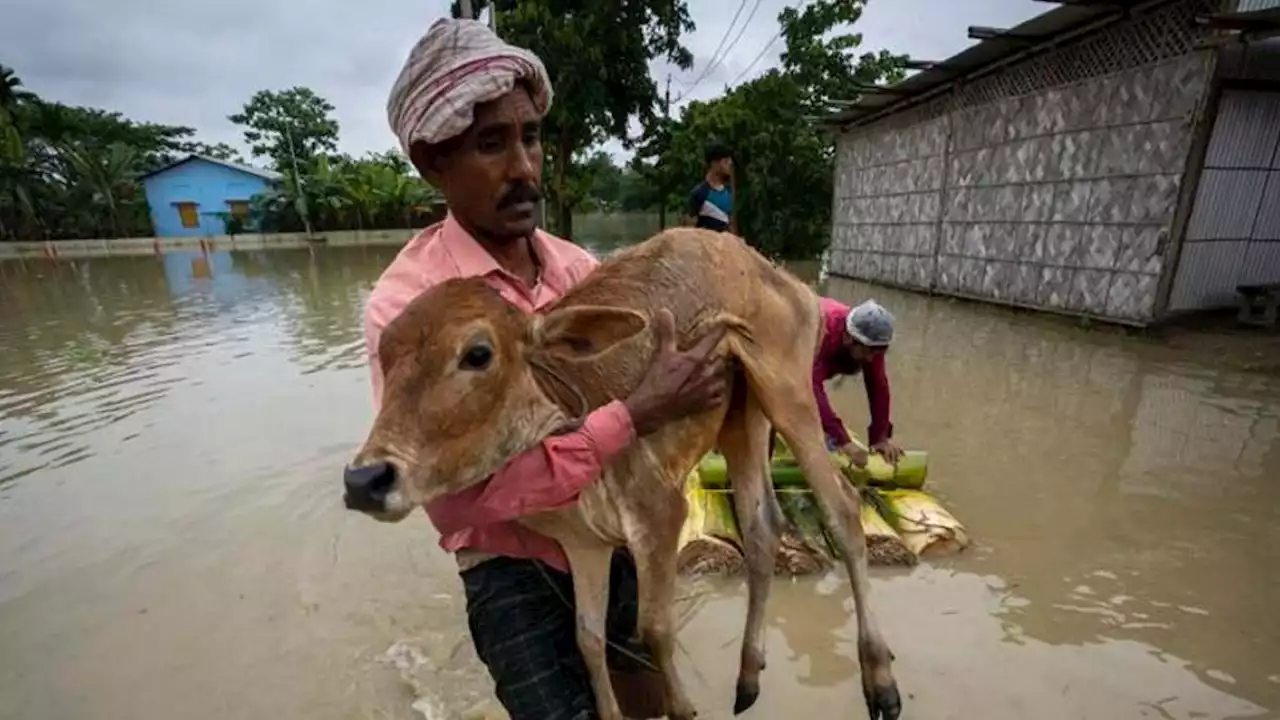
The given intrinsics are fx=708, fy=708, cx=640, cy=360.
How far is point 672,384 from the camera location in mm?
2031

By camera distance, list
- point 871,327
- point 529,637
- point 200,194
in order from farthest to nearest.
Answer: point 200,194 → point 871,327 → point 529,637

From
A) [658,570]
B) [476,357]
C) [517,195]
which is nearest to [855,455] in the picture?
[658,570]

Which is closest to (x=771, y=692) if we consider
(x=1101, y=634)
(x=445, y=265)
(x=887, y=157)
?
(x=1101, y=634)

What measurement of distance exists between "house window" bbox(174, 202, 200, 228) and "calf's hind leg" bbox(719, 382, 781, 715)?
53.4 m

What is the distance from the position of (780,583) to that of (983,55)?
475 inches

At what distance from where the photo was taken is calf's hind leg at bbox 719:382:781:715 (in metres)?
2.86

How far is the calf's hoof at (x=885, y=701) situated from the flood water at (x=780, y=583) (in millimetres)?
1059

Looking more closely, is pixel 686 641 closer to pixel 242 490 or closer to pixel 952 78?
pixel 242 490

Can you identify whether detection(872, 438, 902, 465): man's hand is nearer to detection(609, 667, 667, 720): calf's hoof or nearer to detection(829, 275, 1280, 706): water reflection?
detection(829, 275, 1280, 706): water reflection

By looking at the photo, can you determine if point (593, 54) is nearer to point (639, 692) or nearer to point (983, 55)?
point (983, 55)

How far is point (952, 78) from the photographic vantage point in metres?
14.6

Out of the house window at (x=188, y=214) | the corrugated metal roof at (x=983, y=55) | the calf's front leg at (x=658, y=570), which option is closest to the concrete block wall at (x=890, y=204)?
the corrugated metal roof at (x=983, y=55)

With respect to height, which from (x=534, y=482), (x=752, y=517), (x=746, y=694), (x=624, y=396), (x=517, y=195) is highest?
(x=517, y=195)

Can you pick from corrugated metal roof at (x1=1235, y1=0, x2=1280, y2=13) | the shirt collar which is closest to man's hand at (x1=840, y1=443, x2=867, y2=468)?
the shirt collar
